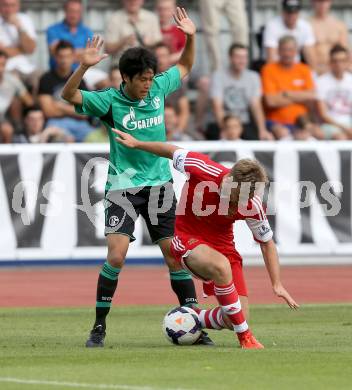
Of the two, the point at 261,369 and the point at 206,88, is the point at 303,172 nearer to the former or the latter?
the point at 206,88

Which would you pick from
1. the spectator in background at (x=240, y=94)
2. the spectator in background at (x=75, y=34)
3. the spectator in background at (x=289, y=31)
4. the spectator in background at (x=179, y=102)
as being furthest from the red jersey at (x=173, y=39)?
the spectator in background at (x=289, y=31)

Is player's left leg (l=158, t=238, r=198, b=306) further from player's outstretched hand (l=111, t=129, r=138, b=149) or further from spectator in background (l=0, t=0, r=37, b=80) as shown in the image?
spectator in background (l=0, t=0, r=37, b=80)

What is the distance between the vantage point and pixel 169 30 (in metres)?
20.8

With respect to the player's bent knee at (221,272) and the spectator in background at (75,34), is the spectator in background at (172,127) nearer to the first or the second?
the spectator in background at (75,34)

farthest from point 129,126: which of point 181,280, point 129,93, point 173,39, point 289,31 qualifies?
point 289,31

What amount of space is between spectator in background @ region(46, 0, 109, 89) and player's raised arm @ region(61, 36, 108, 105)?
9666 mm

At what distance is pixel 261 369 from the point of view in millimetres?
8336

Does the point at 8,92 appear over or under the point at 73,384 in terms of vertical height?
under

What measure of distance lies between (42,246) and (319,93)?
5.72 m

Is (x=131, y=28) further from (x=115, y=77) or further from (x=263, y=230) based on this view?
(x=263, y=230)

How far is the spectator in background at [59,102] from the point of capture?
63.0 ft

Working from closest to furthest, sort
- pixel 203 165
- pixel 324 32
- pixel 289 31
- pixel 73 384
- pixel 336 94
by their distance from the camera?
pixel 73 384 < pixel 203 165 < pixel 336 94 < pixel 289 31 < pixel 324 32

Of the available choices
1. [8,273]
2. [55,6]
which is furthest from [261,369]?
[55,6]

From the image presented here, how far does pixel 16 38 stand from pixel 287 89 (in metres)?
4.59
